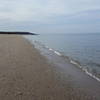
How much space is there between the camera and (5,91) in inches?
348

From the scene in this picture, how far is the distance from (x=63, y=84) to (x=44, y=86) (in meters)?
1.10

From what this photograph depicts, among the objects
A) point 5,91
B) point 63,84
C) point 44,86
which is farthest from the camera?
point 63,84

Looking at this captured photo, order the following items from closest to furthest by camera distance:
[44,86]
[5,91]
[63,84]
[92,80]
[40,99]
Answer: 1. [40,99]
2. [5,91]
3. [44,86]
4. [63,84]
5. [92,80]

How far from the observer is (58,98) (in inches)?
326

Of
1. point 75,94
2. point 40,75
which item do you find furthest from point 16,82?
point 75,94

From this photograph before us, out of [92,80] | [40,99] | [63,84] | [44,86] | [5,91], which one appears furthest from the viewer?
[92,80]

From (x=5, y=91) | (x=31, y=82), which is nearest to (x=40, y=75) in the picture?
(x=31, y=82)

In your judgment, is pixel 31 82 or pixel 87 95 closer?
pixel 87 95

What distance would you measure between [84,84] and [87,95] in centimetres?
208

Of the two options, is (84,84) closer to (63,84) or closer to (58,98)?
(63,84)

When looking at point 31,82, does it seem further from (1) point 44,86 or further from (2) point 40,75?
(2) point 40,75

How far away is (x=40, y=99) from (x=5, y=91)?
1.59m

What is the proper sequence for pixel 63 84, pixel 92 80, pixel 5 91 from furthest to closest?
pixel 92 80 < pixel 63 84 < pixel 5 91

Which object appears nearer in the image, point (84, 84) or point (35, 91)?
point (35, 91)
